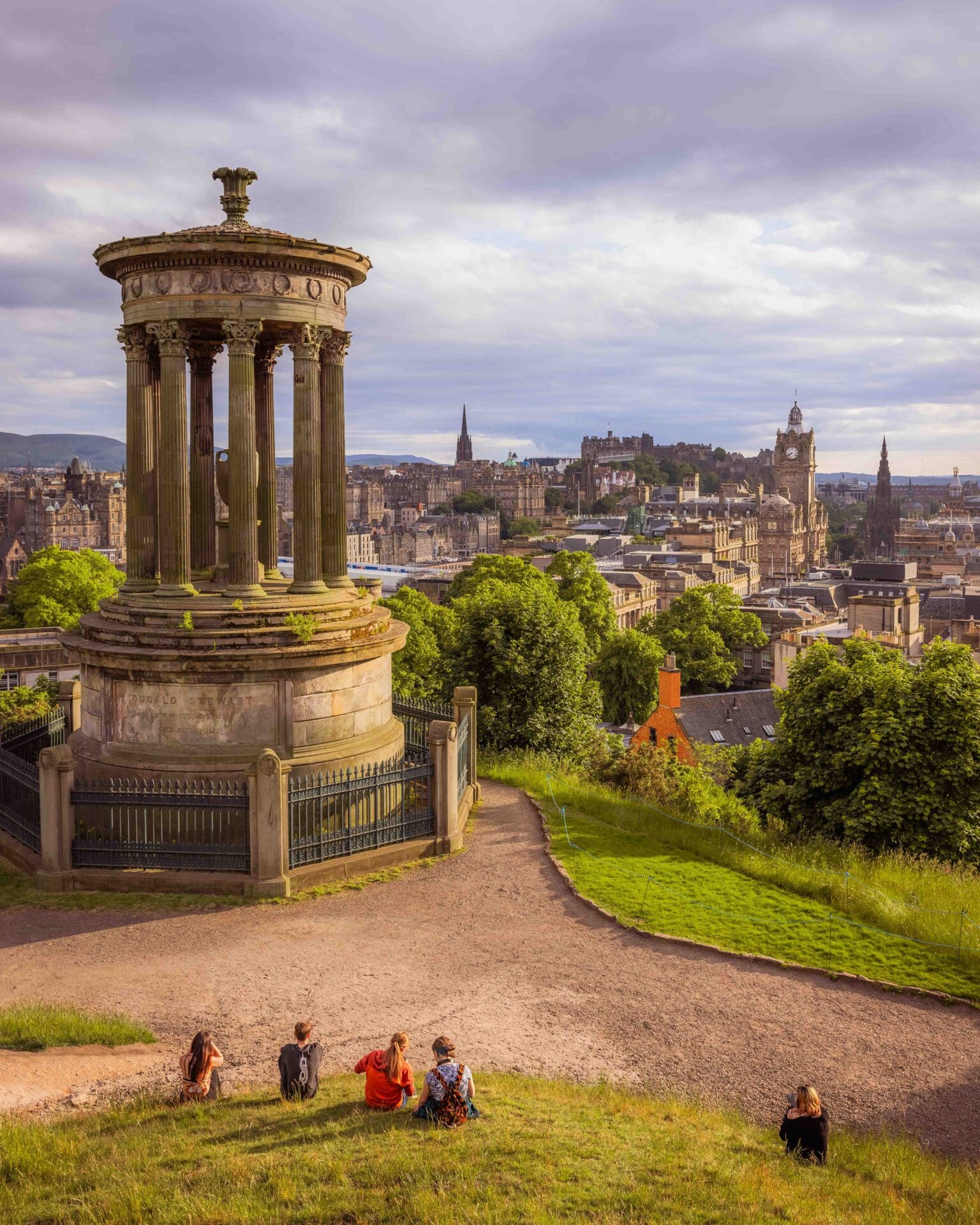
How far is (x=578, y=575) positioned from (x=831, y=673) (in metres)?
54.1

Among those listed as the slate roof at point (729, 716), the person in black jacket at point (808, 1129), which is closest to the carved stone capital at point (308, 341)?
the person in black jacket at point (808, 1129)

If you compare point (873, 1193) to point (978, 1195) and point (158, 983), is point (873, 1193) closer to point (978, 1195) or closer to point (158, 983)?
point (978, 1195)

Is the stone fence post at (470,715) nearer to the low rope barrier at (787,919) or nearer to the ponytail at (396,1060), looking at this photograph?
the low rope barrier at (787,919)

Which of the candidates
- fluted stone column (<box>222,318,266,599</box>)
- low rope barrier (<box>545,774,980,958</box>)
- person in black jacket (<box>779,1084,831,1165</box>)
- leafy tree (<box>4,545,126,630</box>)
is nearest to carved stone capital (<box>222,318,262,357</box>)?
fluted stone column (<box>222,318,266,599</box>)

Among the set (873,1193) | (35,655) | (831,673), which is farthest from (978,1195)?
(35,655)

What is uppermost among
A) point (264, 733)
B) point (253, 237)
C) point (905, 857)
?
point (253, 237)

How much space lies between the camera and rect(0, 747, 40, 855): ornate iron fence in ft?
62.4

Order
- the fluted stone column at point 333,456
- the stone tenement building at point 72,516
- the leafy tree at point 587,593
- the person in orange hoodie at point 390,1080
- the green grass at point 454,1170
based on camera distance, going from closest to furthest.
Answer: the green grass at point 454,1170
the person in orange hoodie at point 390,1080
the fluted stone column at point 333,456
the leafy tree at point 587,593
the stone tenement building at point 72,516

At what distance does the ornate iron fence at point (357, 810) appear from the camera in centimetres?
1844

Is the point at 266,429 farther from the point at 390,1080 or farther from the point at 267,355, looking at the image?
the point at 390,1080

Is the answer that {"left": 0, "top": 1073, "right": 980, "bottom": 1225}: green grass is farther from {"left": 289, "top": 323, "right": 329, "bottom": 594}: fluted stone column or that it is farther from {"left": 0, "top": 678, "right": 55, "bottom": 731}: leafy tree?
{"left": 0, "top": 678, "right": 55, "bottom": 731}: leafy tree

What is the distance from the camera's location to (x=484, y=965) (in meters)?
15.4

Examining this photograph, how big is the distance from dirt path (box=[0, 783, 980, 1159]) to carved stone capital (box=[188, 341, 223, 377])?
12.6 m

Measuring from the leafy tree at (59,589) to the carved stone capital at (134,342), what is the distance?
144 ft
